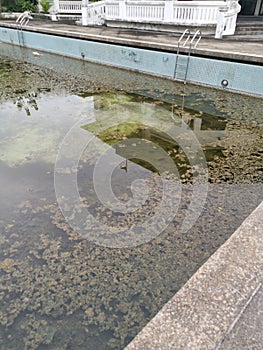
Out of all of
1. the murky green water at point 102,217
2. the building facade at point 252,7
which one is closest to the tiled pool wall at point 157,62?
the murky green water at point 102,217

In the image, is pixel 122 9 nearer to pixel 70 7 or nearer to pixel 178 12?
pixel 178 12

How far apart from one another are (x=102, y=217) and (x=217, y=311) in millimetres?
1393

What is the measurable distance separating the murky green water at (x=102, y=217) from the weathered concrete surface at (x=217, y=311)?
45cm

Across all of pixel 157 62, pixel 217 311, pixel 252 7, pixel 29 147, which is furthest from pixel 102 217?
pixel 252 7

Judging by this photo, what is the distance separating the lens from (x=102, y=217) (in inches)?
95.0

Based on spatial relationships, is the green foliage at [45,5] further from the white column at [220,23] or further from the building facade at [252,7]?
the white column at [220,23]

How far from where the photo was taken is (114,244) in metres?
2.13

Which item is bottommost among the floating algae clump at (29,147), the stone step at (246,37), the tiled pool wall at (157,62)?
the floating algae clump at (29,147)

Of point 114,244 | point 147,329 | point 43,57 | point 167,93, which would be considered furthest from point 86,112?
point 43,57

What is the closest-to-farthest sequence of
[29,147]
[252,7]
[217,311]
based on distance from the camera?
[217,311] → [29,147] → [252,7]

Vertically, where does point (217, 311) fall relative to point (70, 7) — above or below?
below

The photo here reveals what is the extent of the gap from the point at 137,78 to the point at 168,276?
571 centimetres

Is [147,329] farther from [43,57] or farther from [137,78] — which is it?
[43,57]

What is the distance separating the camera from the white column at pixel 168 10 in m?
8.20
